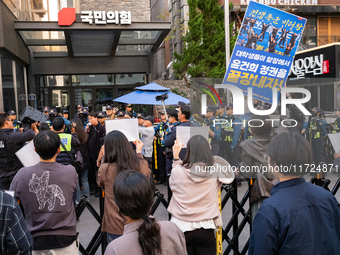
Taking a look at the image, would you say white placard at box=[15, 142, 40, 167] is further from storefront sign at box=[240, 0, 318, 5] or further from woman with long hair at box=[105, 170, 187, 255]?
storefront sign at box=[240, 0, 318, 5]

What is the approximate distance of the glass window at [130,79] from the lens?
18641 millimetres

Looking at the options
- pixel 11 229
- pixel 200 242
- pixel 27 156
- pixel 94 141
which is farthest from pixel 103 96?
pixel 11 229

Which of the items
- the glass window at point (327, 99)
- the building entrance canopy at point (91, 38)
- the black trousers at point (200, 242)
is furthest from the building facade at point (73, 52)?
the glass window at point (327, 99)

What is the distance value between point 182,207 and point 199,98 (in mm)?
1125

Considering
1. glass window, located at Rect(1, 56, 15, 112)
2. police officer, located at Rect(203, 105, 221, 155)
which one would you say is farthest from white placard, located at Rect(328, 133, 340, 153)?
glass window, located at Rect(1, 56, 15, 112)

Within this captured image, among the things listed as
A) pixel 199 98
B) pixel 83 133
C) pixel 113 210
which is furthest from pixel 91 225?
pixel 199 98

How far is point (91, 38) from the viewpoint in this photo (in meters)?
15.1

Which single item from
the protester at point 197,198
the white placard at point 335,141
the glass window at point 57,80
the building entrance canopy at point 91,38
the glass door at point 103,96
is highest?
the building entrance canopy at point 91,38

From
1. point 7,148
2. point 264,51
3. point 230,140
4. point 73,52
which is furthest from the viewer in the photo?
point 73,52

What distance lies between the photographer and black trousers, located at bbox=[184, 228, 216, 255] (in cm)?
320

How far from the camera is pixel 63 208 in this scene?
3.02m

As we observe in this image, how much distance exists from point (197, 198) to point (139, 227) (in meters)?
1.46

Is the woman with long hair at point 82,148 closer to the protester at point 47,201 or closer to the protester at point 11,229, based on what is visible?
the protester at point 47,201

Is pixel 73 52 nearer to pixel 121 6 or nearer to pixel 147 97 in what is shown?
pixel 121 6
